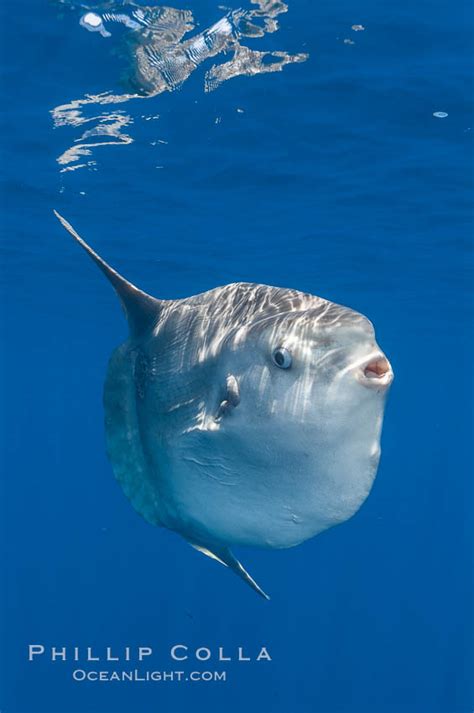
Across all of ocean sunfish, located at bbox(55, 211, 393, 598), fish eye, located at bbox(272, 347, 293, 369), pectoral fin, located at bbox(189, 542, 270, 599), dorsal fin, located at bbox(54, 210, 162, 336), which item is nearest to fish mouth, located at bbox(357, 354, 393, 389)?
ocean sunfish, located at bbox(55, 211, 393, 598)

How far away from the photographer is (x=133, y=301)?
409 cm

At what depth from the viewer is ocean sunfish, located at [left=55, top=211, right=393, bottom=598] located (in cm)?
275

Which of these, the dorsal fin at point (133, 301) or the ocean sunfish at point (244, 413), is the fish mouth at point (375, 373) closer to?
the ocean sunfish at point (244, 413)

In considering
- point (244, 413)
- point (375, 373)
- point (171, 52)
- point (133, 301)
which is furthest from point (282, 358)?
point (171, 52)

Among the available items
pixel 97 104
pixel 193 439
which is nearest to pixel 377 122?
pixel 97 104

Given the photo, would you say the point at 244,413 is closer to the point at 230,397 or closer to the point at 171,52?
the point at 230,397

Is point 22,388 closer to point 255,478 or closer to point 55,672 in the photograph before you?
point 55,672

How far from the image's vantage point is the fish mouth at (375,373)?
2650mm

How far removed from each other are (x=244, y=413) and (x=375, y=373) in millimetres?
627

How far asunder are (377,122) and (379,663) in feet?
68.9

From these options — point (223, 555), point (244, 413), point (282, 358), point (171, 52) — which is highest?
point (171, 52)

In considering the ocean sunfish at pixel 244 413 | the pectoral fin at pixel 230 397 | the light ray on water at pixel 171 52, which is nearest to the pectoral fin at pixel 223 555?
the ocean sunfish at pixel 244 413

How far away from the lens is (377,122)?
11.6 metres

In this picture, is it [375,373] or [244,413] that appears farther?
[244,413]
